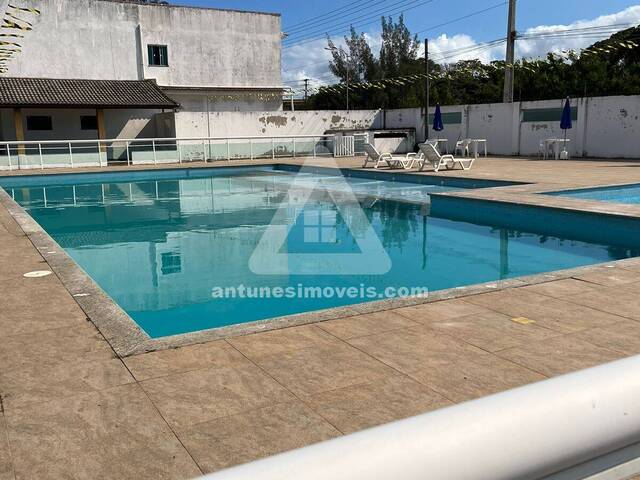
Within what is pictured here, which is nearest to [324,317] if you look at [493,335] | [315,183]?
[493,335]

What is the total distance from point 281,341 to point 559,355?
1626 millimetres

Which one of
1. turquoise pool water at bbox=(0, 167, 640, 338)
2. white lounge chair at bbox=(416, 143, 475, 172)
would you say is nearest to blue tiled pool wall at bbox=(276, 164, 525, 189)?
turquoise pool water at bbox=(0, 167, 640, 338)

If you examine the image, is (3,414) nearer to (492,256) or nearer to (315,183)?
(492,256)

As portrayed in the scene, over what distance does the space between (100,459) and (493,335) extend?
243 centimetres

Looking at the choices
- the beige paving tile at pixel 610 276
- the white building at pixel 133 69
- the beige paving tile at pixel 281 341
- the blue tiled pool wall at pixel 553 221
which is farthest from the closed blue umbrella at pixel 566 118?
the beige paving tile at pixel 281 341

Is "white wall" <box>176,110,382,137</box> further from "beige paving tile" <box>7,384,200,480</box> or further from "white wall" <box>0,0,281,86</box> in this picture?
"beige paving tile" <box>7,384,200,480</box>

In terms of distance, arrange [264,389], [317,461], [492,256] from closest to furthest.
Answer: [317,461]
[264,389]
[492,256]

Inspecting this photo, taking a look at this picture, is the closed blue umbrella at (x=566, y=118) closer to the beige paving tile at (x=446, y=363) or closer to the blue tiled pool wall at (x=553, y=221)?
the blue tiled pool wall at (x=553, y=221)

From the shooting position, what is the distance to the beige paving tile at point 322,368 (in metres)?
3.05

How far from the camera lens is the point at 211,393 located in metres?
2.94

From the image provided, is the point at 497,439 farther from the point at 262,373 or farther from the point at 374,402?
the point at 262,373

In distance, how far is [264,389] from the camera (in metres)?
2.98

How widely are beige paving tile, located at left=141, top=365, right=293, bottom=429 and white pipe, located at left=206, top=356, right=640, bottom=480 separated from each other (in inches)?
75.4

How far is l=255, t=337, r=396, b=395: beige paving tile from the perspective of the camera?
10.0 feet
